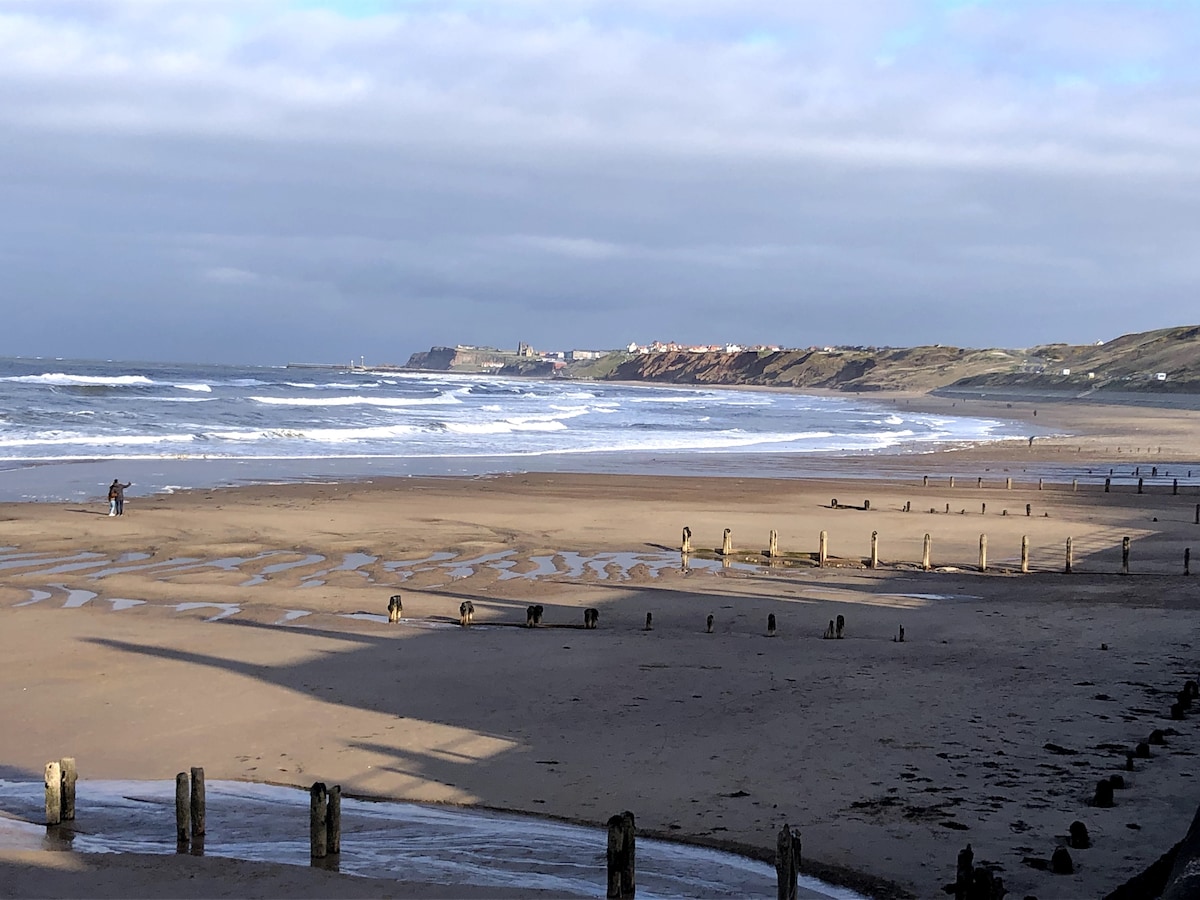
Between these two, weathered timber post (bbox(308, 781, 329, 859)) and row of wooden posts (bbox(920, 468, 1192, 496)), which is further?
row of wooden posts (bbox(920, 468, 1192, 496))

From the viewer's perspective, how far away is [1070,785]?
998 cm

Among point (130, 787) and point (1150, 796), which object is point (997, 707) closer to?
point (1150, 796)

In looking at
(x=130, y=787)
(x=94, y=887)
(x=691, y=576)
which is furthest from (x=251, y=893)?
(x=691, y=576)

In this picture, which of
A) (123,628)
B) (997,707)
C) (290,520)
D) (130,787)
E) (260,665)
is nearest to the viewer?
(130,787)

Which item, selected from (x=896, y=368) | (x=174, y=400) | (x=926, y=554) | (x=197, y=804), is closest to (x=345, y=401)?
(x=174, y=400)

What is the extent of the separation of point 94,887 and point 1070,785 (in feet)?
25.0

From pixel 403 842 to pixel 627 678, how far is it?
5.25m

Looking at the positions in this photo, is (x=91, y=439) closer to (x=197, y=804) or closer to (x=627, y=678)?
(x=627, y=678)

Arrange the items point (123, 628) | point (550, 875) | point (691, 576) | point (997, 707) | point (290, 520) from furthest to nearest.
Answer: point (290, 520), point (691, 576), point (123, 628), point (997, 707), point (550, 875)

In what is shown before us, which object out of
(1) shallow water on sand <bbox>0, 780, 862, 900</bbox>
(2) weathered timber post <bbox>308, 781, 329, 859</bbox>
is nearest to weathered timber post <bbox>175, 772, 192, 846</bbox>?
(1) shallow water on sand <bbox>0, 780, 862, 900</bbox>

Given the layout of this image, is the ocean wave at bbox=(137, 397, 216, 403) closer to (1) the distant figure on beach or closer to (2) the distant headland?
(1) the distant figure on beach

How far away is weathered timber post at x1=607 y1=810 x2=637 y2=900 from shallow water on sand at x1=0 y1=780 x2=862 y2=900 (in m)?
0.36

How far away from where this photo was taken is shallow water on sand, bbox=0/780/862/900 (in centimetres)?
822

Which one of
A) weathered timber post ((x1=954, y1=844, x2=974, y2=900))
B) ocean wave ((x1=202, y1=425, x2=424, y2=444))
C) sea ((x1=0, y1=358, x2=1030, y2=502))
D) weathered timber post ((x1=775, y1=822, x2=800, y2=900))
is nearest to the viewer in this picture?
weathered timber post ((x1=954, y1=844, x2=974, y2=900))
